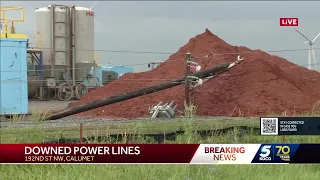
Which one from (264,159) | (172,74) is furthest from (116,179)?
(172,74)

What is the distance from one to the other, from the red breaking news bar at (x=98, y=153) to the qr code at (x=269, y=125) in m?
1.59

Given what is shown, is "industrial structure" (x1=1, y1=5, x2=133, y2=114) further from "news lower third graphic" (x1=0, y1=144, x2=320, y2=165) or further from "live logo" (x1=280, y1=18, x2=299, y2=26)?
"news lower third graphic" (x1=0, y1=144, x2=320, y2=165)

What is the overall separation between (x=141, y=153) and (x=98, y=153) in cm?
60

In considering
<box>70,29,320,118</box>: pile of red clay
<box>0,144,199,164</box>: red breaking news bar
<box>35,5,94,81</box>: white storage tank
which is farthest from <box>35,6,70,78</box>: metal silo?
<box>0,144,199,164</box>: red breaking news bar

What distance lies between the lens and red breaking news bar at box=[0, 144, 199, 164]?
6.46 metres

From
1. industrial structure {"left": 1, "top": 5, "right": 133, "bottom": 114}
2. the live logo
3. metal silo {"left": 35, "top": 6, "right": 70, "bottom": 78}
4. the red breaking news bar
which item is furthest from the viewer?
metal silo {"left": 35, "top": 6, "right": 70, "bottom": 78}

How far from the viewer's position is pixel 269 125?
A: 754 cm

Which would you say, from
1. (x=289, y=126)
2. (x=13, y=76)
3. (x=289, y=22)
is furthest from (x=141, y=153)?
(x=13, y=76)

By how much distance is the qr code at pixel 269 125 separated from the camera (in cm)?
751

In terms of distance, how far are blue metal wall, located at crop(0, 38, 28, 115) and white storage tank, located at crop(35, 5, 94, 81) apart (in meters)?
6.79

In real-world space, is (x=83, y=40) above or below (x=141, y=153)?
above

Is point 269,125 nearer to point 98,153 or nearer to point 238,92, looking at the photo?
point 98,153

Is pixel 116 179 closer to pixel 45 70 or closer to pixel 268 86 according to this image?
pixel 268 86

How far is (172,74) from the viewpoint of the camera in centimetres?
2275
